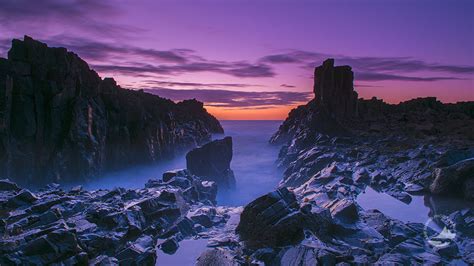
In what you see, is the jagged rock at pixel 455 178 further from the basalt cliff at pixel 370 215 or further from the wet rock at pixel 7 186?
the wet rock at pixel 7 186

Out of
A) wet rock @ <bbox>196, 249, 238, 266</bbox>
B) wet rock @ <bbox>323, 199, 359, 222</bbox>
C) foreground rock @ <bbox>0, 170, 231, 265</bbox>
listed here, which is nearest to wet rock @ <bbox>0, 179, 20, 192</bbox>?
foreground rock @ <bbox>0, 170, 231, 265</bbox>

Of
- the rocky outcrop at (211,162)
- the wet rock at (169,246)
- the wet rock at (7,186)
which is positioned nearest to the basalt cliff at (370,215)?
the wet rock at (169,246)

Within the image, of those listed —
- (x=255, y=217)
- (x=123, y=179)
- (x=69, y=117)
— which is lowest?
(x=123, y=179)

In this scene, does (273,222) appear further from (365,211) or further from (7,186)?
(7,186)

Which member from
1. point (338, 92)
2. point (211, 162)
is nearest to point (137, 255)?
point (211, 162)

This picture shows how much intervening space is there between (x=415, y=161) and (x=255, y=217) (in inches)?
944

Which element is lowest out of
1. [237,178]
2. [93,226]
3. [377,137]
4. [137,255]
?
[237,178]

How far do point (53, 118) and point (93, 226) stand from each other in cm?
4875

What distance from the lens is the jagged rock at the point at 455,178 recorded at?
25.0 metres

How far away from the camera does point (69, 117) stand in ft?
197

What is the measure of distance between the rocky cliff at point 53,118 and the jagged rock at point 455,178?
63.0 metres

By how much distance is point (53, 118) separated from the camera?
58438mm

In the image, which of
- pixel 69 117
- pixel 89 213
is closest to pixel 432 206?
pixel 89 213

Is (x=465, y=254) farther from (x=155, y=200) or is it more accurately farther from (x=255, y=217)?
(x=155, y=200)
